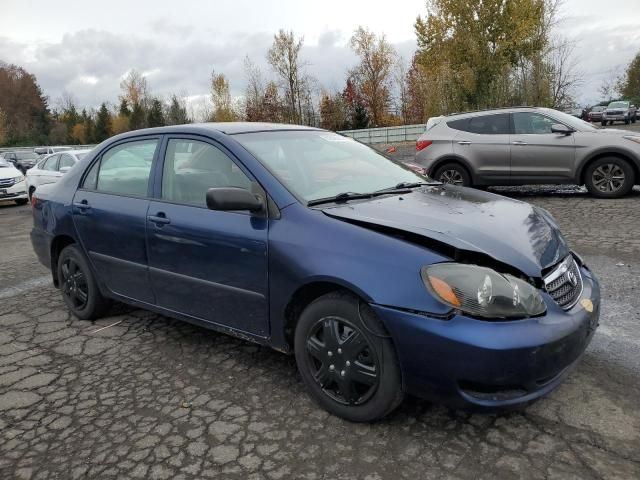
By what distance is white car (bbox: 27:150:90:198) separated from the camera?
510 inches

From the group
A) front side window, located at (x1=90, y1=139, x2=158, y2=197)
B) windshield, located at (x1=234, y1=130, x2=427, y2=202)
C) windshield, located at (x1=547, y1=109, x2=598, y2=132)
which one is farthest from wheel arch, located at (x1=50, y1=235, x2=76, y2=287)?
windshield, located at (x1=547, y1=109, x2=598, y2=132)

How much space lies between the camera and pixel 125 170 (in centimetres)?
407

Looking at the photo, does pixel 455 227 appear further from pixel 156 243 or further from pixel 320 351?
pixel 156 243

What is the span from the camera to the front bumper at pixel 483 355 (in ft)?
7.29

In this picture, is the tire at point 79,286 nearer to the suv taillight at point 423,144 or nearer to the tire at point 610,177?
the suv taillight at point 423,144

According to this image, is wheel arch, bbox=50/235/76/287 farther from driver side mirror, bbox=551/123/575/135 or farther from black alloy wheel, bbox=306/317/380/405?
driver side mirror, bbox=551/123/575/135

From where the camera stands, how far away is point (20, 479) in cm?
240

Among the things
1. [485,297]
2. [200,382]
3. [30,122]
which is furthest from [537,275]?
[30,122]

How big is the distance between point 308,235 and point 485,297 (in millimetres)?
948

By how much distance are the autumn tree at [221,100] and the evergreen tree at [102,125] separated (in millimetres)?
19247

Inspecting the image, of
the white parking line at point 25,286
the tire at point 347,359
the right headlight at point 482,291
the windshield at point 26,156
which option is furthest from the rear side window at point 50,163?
the windshield at point 26,156

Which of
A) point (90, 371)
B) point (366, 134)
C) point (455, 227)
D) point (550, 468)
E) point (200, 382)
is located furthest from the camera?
point (366, 134)

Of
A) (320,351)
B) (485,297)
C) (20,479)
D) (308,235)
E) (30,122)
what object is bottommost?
(20,479)

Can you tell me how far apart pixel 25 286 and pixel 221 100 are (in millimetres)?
46321
